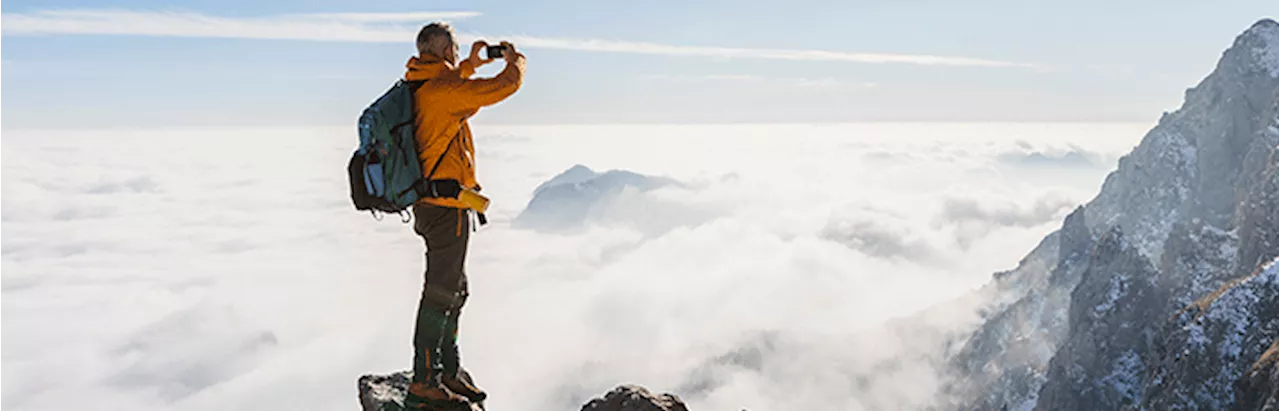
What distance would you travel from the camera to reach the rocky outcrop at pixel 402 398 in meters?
11.3

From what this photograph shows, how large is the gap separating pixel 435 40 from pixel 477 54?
21.2 inches

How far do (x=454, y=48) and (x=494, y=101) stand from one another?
945 millimetres

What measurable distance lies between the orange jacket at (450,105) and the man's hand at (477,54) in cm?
8

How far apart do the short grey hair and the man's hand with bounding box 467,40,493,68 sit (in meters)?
0.27

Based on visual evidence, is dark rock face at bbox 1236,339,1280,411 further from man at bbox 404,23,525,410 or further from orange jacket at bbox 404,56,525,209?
orange jacket at bbox 404,56,525,209

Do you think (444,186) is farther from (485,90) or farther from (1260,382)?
(1260,382)

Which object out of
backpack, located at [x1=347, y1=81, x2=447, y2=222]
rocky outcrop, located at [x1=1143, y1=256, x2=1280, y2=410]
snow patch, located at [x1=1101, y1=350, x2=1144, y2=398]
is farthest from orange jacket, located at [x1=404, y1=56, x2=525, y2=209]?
snow patch, located at [x1=1101, y1=350, x2=1144, y2=398]

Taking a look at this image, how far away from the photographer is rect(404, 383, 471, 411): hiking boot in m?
9.41

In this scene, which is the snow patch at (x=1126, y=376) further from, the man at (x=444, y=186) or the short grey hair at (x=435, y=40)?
the short grey hair at (x=435, y=40)

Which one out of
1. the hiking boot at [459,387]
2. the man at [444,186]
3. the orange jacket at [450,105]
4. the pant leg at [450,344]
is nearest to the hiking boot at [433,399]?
the man at [444,186]

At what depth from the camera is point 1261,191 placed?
153 m

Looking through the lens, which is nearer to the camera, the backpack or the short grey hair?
the backpack

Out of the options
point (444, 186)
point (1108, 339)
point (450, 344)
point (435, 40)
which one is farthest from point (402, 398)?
point (1108, 339)

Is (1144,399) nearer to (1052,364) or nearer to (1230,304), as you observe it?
(1230,304)
